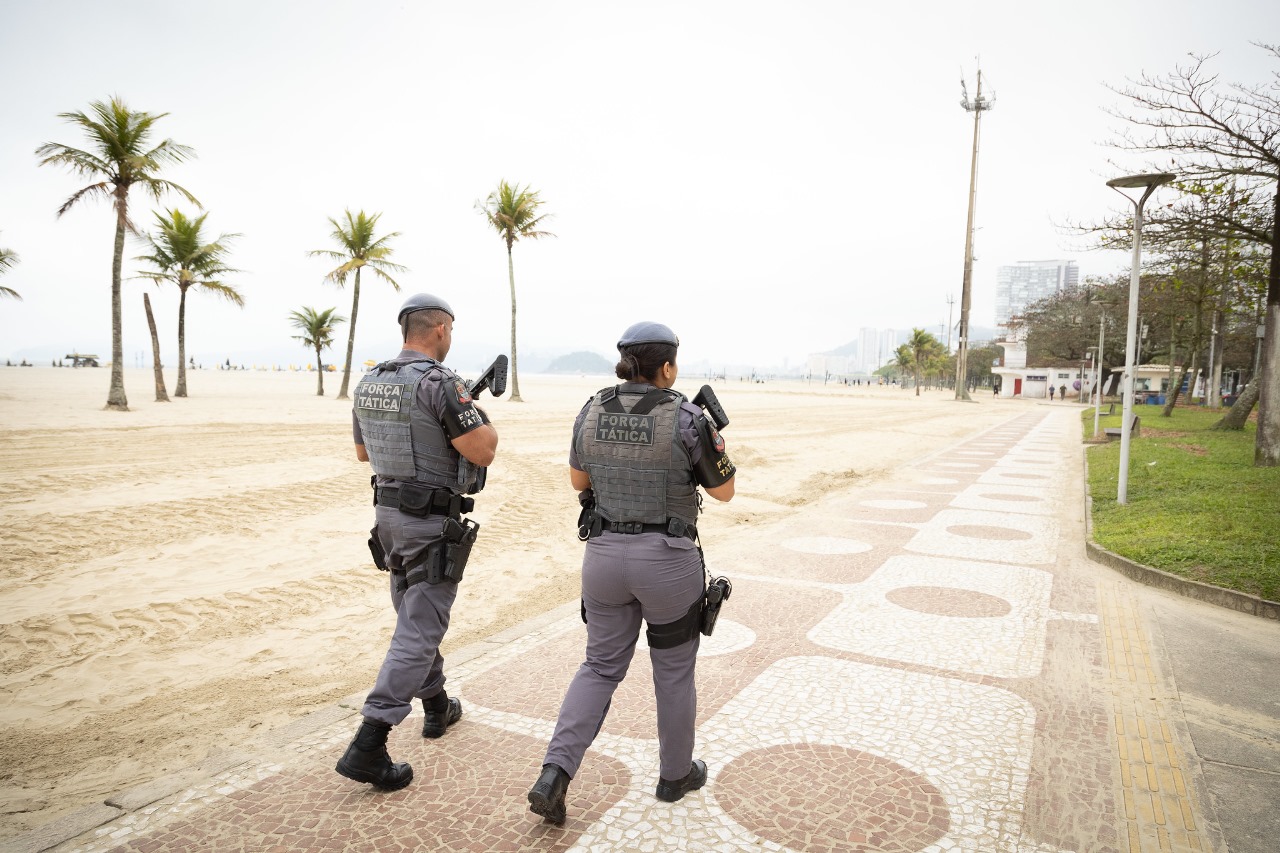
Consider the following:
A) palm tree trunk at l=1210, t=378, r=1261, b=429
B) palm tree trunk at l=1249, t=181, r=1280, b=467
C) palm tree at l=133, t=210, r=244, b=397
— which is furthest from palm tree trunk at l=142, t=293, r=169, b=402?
palm tree trunk at l=1210, t=378, r=1261, b=429

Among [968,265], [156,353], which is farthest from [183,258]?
[968,265]

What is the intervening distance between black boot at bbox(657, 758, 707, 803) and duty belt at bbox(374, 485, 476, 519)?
1.40m

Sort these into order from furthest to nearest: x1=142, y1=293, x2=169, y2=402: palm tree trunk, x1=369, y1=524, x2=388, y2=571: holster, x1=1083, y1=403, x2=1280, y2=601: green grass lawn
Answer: x1=142, y1=293, x2=169, y2=402: palm tree trunk → x1=1083, y1=403, x2=1280, y2=601: green grass lawn → x1=369, y1=524, x2=388, y2=571: holster

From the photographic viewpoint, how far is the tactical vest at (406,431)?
9.77 feet

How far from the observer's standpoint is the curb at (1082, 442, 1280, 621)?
5293 mm

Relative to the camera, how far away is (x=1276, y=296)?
36.1 ft

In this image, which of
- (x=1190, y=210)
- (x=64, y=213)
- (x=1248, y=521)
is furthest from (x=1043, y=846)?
(x=64, y=213)

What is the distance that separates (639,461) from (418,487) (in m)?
1.03

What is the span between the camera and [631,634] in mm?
2742

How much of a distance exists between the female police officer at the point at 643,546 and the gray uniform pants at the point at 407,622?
65 cm

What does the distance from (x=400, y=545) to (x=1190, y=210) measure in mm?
15308

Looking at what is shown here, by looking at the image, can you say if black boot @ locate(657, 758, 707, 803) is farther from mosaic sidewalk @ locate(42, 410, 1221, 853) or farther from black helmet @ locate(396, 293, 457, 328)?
black helmet @ locate(396, 293, 457, 328)

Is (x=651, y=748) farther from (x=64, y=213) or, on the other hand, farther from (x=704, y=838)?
(x=64, y=213)

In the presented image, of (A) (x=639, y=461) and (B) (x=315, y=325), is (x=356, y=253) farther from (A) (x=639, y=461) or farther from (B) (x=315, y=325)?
(A) (x=639, y=461)
